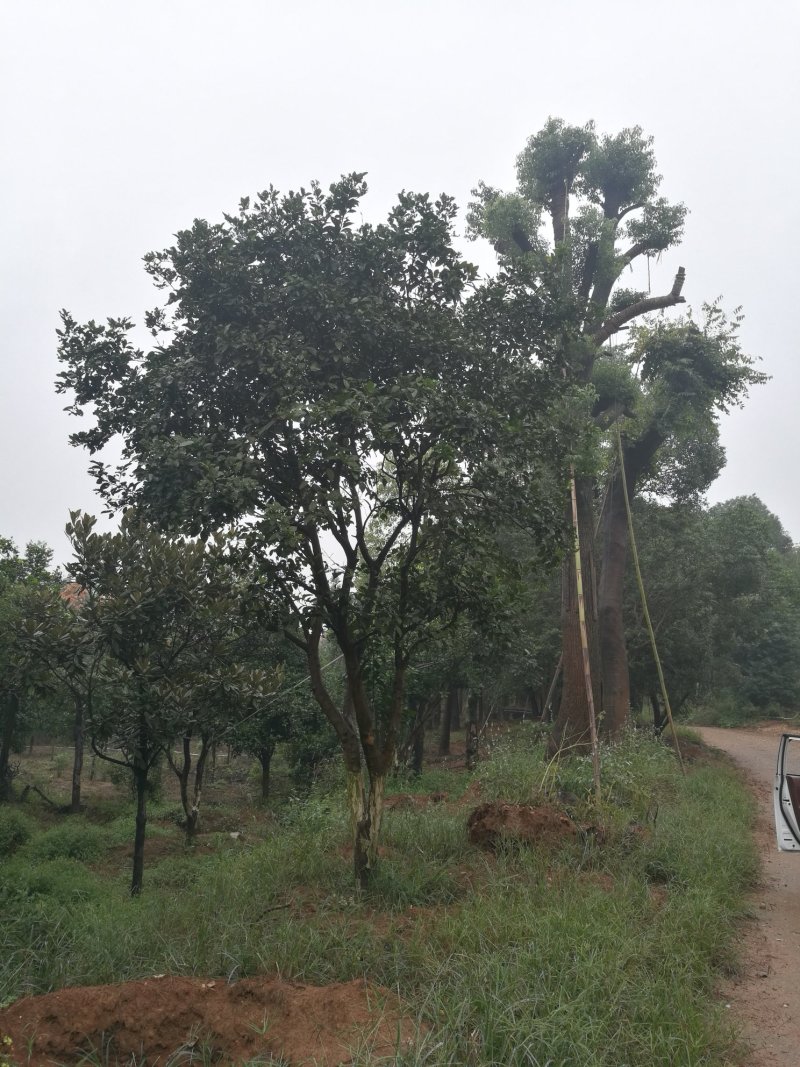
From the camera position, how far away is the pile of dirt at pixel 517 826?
24.4ft

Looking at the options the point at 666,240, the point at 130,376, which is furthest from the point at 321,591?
the point at 666,240

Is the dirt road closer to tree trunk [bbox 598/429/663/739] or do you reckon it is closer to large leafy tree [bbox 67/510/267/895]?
large leafy tree [bbox 67/510/267/895]

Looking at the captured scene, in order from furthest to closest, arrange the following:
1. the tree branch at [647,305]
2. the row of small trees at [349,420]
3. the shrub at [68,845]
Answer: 1. the tree branch at [647,305]
2. the shrub at [68,845]
3. the row of small trees at [349,420]

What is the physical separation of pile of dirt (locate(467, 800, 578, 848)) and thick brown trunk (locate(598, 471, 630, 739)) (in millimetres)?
8931

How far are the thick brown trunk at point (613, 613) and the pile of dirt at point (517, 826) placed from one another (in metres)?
8.93

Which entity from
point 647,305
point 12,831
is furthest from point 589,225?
point 12,831

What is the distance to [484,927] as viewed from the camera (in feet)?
17.4

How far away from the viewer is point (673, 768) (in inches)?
523

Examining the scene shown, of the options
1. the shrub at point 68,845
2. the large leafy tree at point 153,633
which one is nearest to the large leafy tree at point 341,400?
the large leafy tree at point 153,633

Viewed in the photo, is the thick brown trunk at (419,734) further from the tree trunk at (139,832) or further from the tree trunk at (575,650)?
the tree trunk at (139,832)

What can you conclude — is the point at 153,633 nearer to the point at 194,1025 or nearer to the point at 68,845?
the point at 194,1025

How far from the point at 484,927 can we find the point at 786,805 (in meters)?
3.78

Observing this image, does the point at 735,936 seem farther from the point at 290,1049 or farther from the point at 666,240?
the point at 666,240

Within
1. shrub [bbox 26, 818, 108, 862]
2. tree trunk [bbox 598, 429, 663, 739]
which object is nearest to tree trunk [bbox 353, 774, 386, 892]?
shrub [bbox 26, 818, 108, 862]
